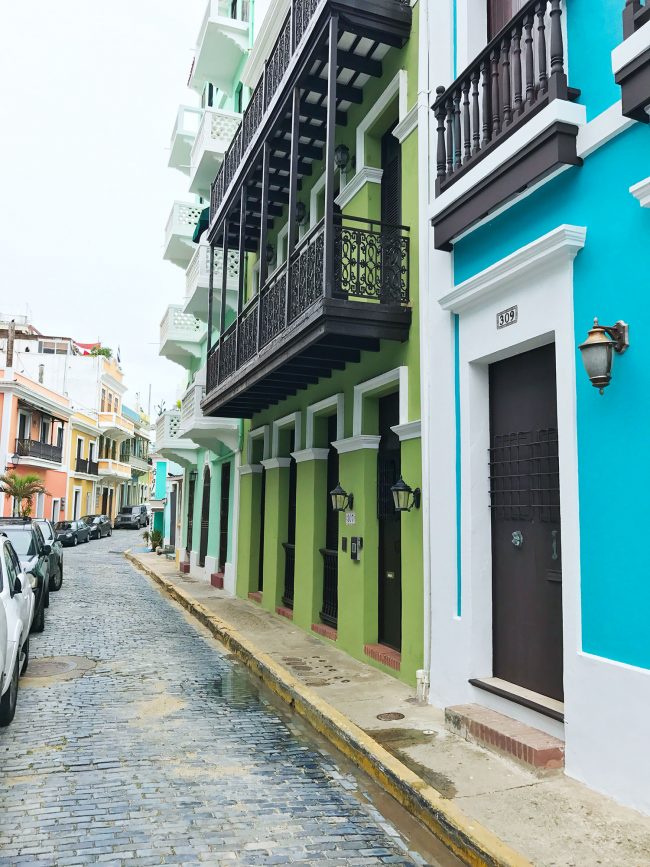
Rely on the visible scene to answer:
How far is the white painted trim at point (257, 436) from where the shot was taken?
13.3m

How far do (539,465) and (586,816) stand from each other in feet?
8.29

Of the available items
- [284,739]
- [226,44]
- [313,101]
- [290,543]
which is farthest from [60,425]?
[284,739]

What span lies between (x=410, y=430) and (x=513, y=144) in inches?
116

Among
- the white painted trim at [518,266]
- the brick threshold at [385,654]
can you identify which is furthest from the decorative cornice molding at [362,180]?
the brick threshold at [385,654]

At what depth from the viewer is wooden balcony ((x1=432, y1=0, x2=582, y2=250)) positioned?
16.8 feet

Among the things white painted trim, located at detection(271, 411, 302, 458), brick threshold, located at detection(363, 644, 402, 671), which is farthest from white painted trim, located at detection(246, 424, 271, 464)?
brick threshold, located at detection(363, 644, 402, 671)

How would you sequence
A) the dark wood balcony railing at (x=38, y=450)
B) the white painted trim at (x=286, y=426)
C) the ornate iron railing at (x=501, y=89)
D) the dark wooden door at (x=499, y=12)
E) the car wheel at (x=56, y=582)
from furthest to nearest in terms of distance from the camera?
the dark wood balcony railing at (x=38, y=450)
the car wheel at (x=56, y=582)
the white painted trim at (x=286, y=426)
the dark wooden door at (x=499, y=12)
the ornate iron railing at (x=501, y=89)

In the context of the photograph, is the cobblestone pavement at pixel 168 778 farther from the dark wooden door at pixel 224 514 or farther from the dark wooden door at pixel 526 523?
the dark wooden door at pixel 224 514

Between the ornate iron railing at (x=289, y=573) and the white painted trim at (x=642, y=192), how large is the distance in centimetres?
878

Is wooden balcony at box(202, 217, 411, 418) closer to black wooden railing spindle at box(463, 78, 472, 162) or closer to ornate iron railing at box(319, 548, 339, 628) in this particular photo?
black wooden railing spindle at box(463, 78, 472, 162)

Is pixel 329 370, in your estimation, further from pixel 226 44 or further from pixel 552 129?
pixel 226 44

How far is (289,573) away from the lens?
1230cm

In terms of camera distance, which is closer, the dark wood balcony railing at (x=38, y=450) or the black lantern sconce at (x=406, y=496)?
the black lantern sconce at (x=406, y=496)

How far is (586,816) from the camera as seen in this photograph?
411 cm
